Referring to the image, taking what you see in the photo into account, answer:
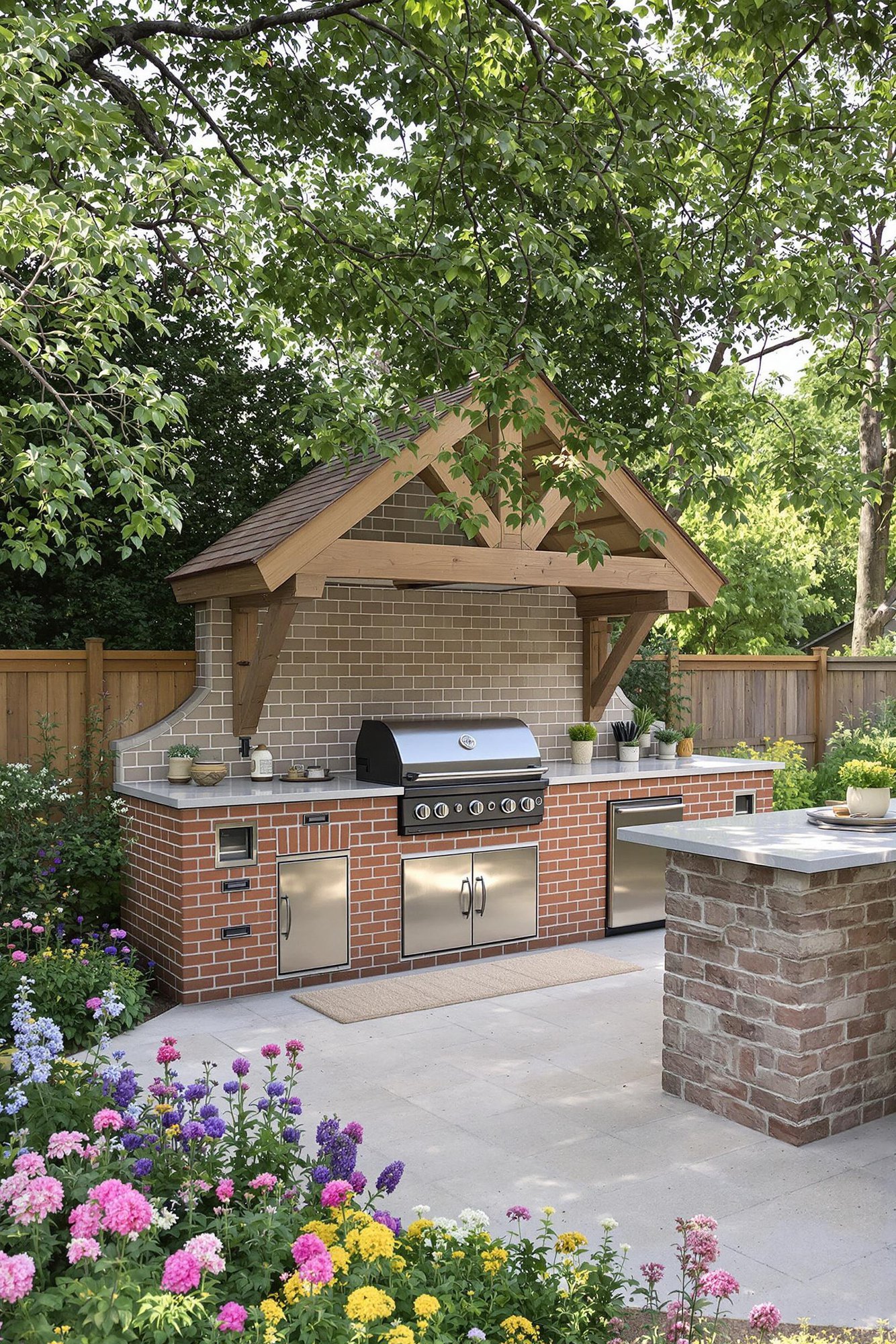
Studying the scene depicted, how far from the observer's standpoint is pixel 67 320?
4.54m

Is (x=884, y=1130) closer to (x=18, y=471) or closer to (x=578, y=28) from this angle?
(x=18, y=471)

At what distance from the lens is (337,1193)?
2.39 meters

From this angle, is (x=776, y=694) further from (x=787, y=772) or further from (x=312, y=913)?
(x=312, y=913)

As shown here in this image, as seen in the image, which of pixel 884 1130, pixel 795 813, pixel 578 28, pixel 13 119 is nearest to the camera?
pixel 13 119

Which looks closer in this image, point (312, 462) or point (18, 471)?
point (18, 471)

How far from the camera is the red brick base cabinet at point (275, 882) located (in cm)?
606

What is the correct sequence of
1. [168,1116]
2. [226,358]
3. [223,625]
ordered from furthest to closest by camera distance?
[226,358] → [223,625] → [168,1116]

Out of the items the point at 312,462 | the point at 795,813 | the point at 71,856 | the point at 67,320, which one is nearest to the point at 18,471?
the point at 67,320

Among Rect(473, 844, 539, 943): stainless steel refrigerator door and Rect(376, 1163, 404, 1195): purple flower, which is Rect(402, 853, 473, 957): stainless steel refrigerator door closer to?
Rect(473, 844, 539, 943): stainless steel refrigerator door

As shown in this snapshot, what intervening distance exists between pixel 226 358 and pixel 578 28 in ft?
16.4

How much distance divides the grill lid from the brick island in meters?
2.21

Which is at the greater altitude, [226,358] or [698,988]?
[226,358]

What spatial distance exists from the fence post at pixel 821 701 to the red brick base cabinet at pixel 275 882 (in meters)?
4.24

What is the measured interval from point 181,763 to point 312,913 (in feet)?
4.12
